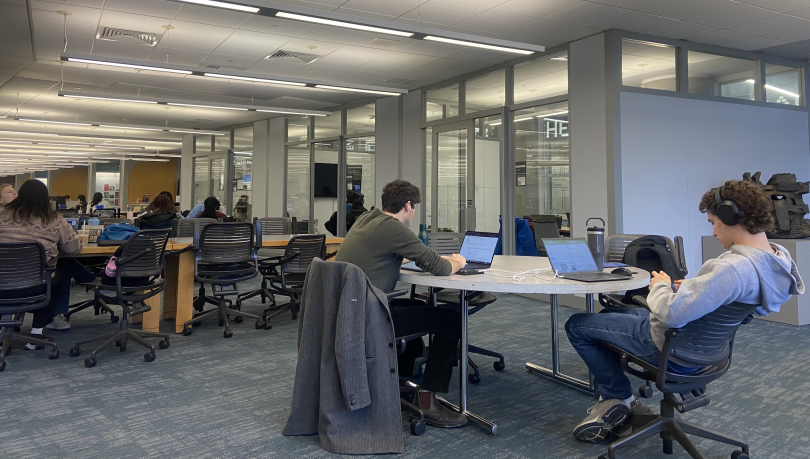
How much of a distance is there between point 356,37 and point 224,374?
4.48 metres

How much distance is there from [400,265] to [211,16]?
4476 millimetres

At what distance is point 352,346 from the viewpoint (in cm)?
239

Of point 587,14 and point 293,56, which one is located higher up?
point 293,56

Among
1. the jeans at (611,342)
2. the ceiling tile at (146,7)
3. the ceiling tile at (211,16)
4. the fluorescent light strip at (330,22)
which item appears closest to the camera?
the jeans at (611,342)

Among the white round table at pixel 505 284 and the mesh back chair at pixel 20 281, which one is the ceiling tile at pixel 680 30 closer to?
the white round table at pixel 505 284

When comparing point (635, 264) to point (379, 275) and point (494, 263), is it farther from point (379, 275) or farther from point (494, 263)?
point (379, 275)

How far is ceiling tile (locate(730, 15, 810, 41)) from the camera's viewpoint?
233 inches

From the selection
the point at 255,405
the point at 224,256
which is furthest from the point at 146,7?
the point at 255,405

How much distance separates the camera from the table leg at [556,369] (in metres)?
3.33

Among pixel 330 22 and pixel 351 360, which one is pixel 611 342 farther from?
pixel 330 22

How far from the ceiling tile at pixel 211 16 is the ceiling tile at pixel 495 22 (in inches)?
96.9

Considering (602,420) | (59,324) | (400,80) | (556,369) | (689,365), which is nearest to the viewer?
(689,365)

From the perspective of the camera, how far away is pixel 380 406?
2490 mm

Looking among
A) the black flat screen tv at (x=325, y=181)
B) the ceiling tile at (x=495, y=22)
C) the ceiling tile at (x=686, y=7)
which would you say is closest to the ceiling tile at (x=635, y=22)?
the ceiling tile at (x=686, y=7)
